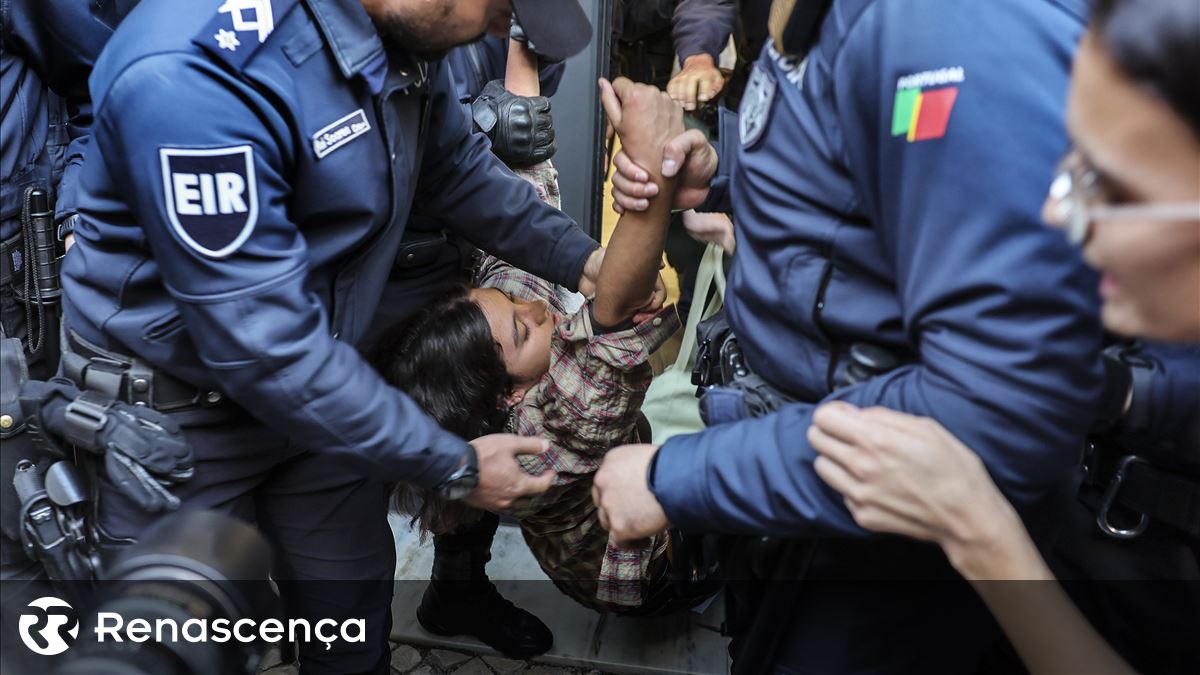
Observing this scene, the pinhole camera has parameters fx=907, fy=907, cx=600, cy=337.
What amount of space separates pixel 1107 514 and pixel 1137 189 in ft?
2.63

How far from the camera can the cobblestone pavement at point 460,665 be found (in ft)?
8.75

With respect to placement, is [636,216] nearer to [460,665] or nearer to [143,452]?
[143,452]

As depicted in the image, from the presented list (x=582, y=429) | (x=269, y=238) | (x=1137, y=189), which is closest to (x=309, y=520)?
(x=582, y=429)

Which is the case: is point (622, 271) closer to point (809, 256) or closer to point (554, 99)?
point (809, 256)

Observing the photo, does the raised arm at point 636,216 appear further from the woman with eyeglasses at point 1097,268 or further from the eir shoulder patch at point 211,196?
the woman with eyeglasses at point 1097,268

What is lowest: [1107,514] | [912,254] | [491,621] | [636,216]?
[491,621]

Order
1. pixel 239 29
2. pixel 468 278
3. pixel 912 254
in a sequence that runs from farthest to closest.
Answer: pixel 468 278
pixel 239 29
pixel 912 254

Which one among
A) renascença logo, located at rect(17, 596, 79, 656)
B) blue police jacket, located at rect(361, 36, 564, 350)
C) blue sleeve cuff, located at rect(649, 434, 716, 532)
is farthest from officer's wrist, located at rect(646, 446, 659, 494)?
renascença logo, located at rect(17, 596, 79, 656)

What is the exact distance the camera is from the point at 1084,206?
812mm

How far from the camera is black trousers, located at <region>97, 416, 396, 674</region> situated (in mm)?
1700

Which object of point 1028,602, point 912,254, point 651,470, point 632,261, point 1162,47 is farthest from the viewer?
point 632,261

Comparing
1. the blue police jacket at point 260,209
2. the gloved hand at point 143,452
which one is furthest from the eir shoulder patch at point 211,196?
the gloved hand at point 143,452

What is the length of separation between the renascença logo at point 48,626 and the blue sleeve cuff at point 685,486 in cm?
117

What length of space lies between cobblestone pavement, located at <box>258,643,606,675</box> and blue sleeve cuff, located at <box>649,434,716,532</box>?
5.37ft
